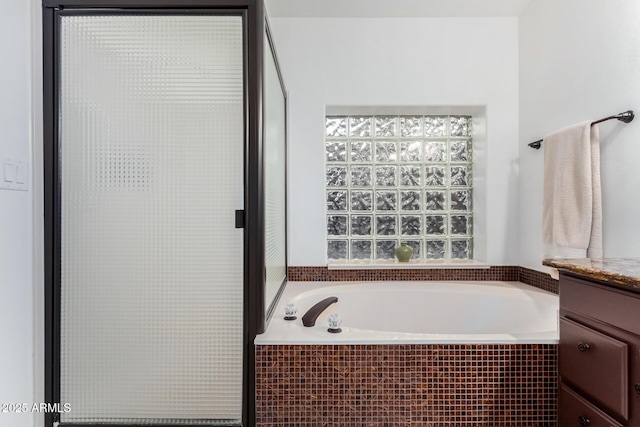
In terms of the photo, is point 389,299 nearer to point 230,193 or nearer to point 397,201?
point 397,201

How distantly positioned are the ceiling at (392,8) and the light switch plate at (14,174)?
1.71 m

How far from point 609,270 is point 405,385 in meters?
0.79

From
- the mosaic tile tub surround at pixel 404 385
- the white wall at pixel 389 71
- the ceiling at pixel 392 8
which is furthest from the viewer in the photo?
the white wall at pixel 389 71

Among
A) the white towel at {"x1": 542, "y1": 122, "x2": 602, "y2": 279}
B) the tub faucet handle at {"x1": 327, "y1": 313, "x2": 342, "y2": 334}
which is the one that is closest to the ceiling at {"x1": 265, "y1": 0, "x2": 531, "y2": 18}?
the white towel at {"x1": 542, "y1": 122, "x2": 602, "y2": 279}

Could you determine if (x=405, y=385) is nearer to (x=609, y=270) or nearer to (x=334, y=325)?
(x=334, y=325)

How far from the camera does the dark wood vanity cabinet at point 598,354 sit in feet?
3.30

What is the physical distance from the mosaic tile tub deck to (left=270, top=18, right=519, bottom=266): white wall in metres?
1.23

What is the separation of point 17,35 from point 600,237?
260 cm

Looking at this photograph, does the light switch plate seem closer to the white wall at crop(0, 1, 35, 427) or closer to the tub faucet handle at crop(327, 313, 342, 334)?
the white wall at crop(0, 1, 35, 427)

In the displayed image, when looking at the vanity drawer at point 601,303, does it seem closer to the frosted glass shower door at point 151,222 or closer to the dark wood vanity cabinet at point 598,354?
the dark wood vanity cabinet at point 598,354

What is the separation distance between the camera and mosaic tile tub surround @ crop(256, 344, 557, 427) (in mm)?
1397

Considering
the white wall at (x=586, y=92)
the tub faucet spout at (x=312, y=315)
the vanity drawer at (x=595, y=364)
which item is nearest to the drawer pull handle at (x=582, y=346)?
the vanity drawer at (x=595, y=364)

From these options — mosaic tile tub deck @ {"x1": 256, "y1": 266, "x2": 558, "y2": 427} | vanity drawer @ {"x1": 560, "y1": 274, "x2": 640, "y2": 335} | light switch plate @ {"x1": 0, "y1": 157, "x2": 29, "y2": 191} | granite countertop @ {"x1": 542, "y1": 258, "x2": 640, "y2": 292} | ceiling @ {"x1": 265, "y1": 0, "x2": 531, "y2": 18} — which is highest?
ceiling @ {"x1": 265, "y1": 0, "x2": 531, "y2": 18}

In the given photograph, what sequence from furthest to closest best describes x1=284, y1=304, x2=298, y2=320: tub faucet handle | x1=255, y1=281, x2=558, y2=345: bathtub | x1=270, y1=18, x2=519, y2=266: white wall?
x1=270, y1=18, x2=519, y2=266: white wall
x1=255, y1=281, x2=558, y2=345: bathtub
x1=284, y1=304, x2=298, y2=320: tub faucet handle
